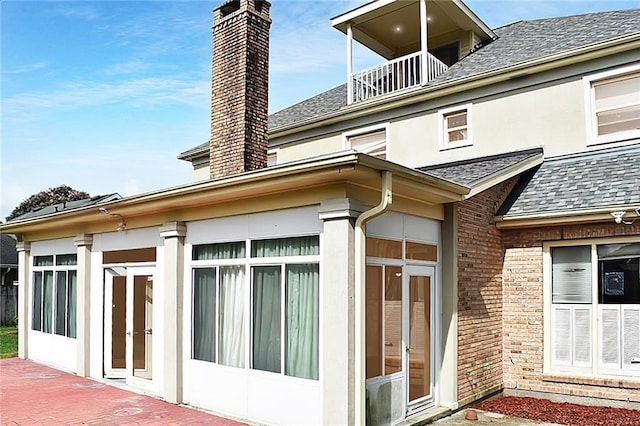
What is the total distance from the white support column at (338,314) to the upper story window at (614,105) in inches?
244

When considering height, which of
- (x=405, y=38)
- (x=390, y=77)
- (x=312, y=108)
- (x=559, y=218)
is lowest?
(x=559, y=218)

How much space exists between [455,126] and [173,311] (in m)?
7.44

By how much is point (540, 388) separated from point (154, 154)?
20190mm

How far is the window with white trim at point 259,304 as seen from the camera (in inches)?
267

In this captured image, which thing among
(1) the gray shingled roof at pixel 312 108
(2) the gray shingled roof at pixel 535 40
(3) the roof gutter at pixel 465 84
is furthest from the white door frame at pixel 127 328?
(1) the gray shingled roof at pixel 312 108

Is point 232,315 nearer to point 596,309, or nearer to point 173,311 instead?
point 173,311

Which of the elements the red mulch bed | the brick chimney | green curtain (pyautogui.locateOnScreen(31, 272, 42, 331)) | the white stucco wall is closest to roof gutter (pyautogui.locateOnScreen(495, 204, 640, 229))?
the white stucco wall

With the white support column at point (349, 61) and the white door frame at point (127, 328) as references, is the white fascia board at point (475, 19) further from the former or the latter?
the white door frame at point (127, 328)

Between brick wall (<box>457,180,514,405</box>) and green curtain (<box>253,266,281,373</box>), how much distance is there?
2803 mm

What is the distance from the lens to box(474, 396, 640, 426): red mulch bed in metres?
7.47

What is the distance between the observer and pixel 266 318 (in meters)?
7.28

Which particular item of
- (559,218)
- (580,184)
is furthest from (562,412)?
(580,184)

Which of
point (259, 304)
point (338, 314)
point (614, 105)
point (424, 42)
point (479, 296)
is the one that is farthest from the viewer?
point (424, 42)

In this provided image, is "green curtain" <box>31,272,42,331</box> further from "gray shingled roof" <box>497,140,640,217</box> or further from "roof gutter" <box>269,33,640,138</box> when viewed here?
"gray shingled roof" <box>497,140,640,217</box>
